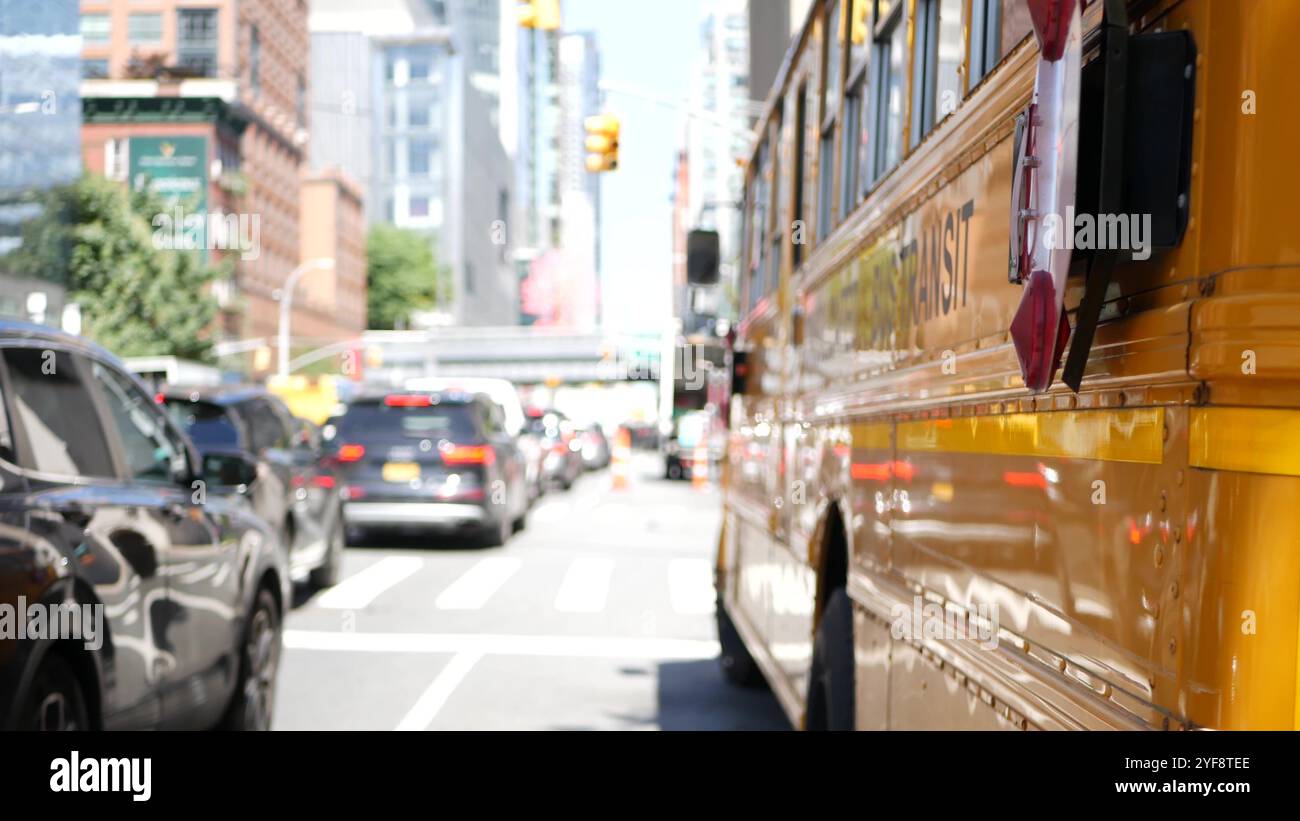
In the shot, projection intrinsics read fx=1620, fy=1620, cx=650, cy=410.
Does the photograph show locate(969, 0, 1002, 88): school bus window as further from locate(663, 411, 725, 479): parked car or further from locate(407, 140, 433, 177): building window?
locate(407, 140, 433, 177): building window

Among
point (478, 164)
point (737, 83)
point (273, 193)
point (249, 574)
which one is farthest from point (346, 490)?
point (478, 164)

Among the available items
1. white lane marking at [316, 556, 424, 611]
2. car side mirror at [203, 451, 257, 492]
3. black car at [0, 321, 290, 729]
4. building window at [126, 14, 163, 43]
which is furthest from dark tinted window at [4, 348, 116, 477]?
building window at [126, 14, 163, 43]

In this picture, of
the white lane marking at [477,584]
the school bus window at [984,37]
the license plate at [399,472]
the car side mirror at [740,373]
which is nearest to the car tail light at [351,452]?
the license plate at [399,472]

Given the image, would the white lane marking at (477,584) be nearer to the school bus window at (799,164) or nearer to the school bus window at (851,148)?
the school bus window at (799,164)

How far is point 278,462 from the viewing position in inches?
480

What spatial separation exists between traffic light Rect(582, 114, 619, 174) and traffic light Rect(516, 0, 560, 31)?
5471 millimetres

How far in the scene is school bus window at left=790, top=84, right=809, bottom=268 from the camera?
6887 millimetres

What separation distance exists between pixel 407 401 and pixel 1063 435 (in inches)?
637

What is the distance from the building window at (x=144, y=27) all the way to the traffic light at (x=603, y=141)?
1181 inches

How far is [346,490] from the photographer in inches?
714

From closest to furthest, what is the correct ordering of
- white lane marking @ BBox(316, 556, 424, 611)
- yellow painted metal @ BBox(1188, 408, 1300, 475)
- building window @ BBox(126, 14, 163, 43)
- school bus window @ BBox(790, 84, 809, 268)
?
yellow painted metal @ BBox(1188, 408, 1300, 475) → school bus window @ BBox(790, 84, 809, 268) → white lane marking @ BBox(316, 556, 424, 611) → building window @ BBox(126, 14, 163, 43)
